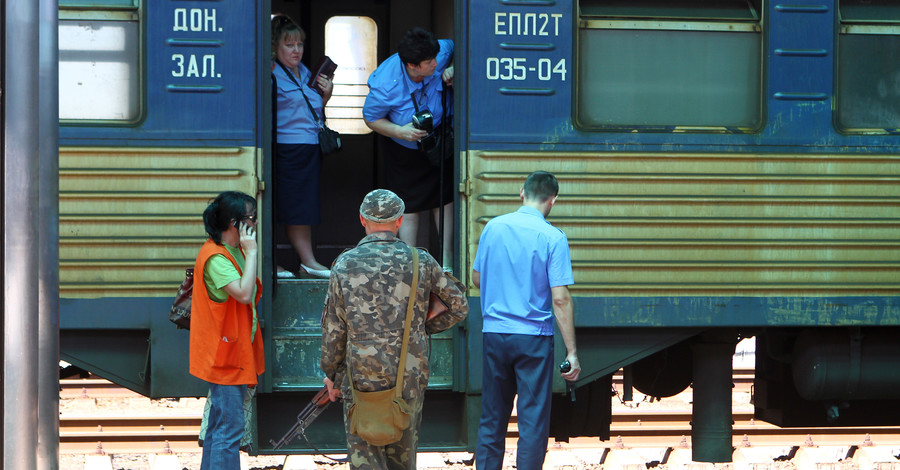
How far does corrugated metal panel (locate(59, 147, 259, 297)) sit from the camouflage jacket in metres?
1.33

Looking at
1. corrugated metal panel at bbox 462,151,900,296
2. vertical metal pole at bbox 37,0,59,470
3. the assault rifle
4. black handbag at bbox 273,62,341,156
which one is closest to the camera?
vertical metal pole at bbox 37,0,59,470

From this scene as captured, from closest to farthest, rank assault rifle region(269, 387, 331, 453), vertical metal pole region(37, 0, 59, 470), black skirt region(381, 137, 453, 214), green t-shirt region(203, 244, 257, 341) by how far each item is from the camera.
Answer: vertical metal pole region(37, 0, 59, 470) → green t-shirt region(203, 244, 257, 341) → assault rifle region(269, 387, 331, 453) → black skirt region(381, 137, 453, 214)

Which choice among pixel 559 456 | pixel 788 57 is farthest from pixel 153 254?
pixel 788 57

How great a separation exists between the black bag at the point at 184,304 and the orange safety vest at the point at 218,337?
16cm

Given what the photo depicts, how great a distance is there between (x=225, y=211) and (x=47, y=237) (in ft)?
4.93

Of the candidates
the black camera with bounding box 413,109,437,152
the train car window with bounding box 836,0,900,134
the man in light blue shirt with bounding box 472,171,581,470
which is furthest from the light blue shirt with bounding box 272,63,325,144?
the train car window with bounding box 836,0,900,134

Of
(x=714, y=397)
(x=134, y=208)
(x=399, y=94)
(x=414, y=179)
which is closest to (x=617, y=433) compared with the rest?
(x=714, y=397)

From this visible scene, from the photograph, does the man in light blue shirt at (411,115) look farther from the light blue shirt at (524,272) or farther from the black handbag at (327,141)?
the light blue shirt at (524,272)

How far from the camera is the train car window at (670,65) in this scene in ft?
19.0

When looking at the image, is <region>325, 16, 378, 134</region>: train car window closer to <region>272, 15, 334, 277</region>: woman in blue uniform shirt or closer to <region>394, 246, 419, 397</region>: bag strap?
<region>272, 15, 334, 277</region>: woman in blue uniform shirt

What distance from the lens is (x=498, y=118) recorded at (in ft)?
18.6

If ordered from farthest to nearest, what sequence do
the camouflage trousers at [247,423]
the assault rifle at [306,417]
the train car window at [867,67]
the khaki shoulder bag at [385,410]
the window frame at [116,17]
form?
the train car window at [867,67]
the window frame at [116,17]
the assault rifle at [306,417]
the camouflage trousers at [247,423]
the khaki shoulder bag at [385,410]

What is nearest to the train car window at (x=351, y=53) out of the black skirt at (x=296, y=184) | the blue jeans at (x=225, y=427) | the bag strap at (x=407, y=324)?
the black skirt at (x=296, y=184)

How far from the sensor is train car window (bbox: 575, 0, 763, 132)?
19.0 feet
